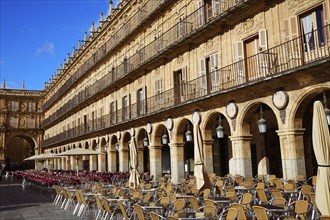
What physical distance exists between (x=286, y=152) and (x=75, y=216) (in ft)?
22.7

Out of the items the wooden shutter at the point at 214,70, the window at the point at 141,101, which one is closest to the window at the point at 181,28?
the wooden shutter at the point at 214,70

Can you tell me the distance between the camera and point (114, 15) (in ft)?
88.7

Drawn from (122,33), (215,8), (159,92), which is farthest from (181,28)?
(122,33)

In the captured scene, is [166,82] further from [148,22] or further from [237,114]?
[237,114]

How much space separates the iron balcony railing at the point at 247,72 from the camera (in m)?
11.1

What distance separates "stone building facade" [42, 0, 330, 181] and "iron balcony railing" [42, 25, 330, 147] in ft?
0.13

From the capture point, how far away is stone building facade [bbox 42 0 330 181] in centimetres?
1134

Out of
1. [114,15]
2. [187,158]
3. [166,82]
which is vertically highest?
[114,15]

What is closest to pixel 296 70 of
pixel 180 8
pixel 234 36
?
pixel 234 36

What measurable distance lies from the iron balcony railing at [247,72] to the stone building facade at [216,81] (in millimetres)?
40

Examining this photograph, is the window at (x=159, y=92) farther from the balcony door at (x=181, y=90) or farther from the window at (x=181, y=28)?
the window at (x=181, y=28)

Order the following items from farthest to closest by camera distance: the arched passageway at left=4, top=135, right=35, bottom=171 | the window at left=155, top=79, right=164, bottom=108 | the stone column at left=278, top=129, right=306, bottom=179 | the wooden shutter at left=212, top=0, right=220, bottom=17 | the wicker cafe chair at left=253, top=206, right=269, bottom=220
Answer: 1. the arched passageway at left=4, top=135, right=35, bottom=171
2. the window at left=155, top=79, right=164, bottom=108
3. the wooden shutter at left=212, top=0, right=220, bottom=17
4. the stone column at left=278, top=129, right=306, bottom=179
5. the wicker cafe chair at left=253, top=206, right=269, bottom=220

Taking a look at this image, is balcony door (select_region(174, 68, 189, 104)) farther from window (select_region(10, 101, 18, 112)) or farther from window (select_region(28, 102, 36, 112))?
window (select_region(28, 102, 36, 112))

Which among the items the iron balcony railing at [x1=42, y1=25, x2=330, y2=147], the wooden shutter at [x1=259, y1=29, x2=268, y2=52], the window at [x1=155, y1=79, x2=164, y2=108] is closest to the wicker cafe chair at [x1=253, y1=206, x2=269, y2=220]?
the iron balcony railing at [x1=42, y1=25, x2=330, y2=147]
